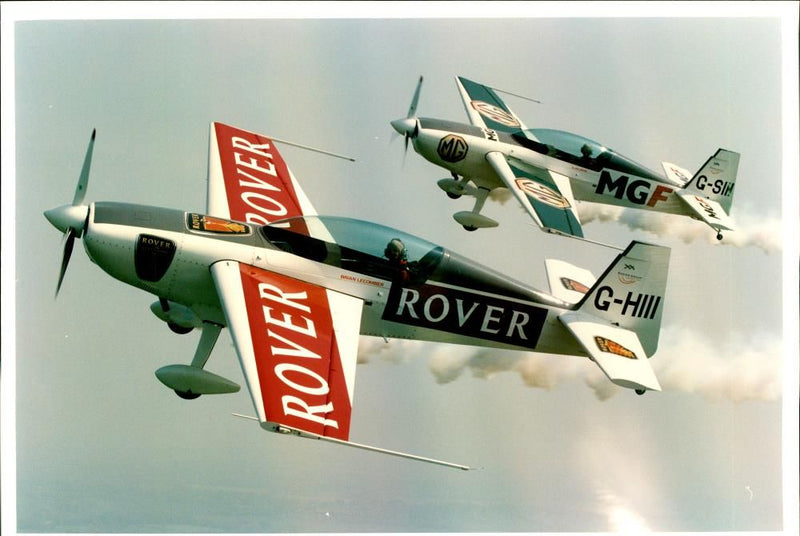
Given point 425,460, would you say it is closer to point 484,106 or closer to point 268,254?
point 268,254

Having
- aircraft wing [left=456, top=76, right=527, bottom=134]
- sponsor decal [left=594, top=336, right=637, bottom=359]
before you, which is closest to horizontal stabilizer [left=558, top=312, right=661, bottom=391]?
sponsor decal [left=594, top=336, right=637, bottom=359]

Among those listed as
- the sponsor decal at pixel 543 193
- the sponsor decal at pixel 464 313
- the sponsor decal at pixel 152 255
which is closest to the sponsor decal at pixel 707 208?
the sponsor decal at pixel 543 193

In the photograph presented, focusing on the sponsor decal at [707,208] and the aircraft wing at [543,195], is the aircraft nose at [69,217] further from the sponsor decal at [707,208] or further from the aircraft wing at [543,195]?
the sponsor decal at [707,208]

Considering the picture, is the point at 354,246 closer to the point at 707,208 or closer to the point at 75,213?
the point at 75,213

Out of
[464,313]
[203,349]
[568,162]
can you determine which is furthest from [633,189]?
[203,349]

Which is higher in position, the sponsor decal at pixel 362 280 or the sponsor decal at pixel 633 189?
the sponsor decal at pixel 633 189
